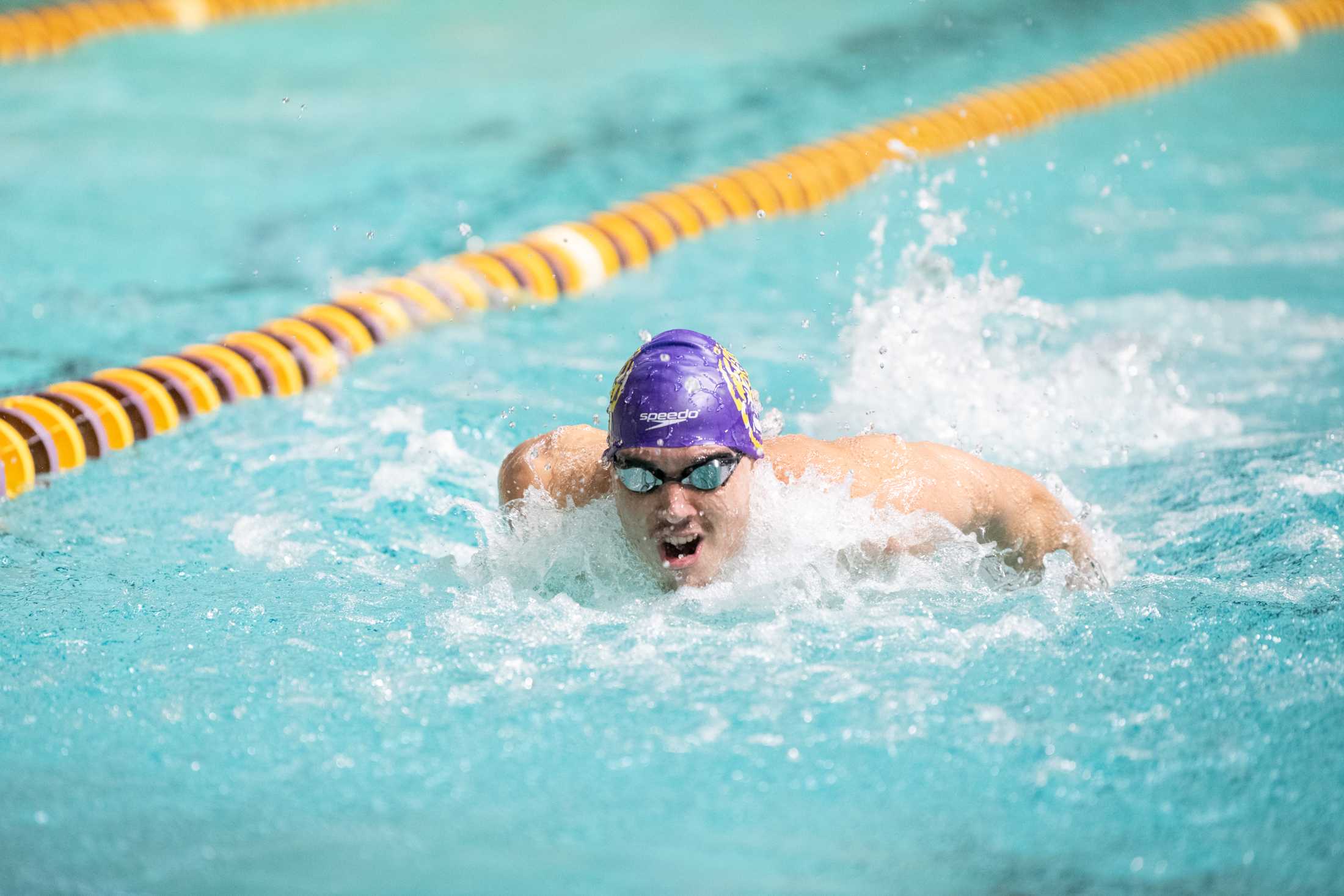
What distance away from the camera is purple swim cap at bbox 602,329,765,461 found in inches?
112

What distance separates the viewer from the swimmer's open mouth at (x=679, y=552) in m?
2.93

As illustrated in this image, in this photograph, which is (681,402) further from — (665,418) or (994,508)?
(994,508)

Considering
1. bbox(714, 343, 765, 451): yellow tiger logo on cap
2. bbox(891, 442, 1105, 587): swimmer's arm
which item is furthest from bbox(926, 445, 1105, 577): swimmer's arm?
bbox(714, 343, 765, 451): yellow tiger logo on cap

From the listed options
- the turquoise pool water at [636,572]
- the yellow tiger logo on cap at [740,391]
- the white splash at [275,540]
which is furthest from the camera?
the white splash at [275,540]

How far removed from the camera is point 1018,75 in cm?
822

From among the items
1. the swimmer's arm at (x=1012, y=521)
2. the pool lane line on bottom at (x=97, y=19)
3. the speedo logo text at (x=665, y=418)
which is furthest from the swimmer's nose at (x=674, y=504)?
the pool lane line on bottom at (x=97, y=19)

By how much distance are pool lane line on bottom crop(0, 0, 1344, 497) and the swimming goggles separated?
1889 millimetres

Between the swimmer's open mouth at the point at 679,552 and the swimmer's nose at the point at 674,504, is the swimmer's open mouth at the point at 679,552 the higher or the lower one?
the lower one

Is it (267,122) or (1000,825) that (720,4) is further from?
(1000,825)

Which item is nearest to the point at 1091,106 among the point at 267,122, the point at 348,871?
the point at 267,122

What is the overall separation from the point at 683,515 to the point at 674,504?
29 mm

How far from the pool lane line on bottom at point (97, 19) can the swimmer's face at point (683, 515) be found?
21.8 ft

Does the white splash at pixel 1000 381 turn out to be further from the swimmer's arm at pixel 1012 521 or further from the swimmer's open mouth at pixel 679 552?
the swimmer's open mouth at pixel 679 552

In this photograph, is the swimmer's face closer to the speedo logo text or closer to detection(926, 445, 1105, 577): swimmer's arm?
the speedo logo text
